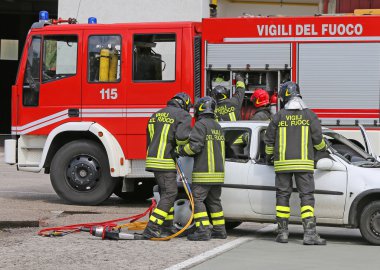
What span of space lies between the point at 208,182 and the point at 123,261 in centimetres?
198

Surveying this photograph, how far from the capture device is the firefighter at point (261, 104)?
1423 cm

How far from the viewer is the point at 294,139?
11.1 meters

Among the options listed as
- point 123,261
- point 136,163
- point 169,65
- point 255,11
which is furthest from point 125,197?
point 255,11

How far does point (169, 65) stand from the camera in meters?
14.7

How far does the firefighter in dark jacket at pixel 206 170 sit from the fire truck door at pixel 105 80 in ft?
12.0

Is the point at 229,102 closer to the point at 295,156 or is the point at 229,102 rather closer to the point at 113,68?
the point at 113,68

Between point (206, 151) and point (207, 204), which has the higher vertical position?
point (206, 151)

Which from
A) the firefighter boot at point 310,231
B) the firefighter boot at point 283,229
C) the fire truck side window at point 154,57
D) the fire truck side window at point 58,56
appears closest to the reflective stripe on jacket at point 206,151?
the firefighter boot at point 283,229

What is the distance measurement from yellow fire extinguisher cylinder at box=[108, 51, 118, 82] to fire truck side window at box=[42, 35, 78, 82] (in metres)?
0.57

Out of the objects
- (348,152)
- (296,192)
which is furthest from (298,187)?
(348,152)

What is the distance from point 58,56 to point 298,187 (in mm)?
5659

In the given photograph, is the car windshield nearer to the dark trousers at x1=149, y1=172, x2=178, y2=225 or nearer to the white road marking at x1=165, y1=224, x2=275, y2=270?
the white road marking at x1=165, y1=224, x2=275, y2=270

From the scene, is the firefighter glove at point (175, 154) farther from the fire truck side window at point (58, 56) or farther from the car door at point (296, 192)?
the fire truck side window at point (58, 56)

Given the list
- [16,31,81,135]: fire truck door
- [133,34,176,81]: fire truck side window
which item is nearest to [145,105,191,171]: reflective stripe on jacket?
[133,34,176,81]: fire truck side window
